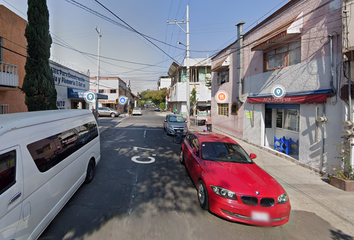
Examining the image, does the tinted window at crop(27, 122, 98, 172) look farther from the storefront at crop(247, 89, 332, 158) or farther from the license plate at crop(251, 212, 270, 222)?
the storefront at crop(247, 89, 332, 158)

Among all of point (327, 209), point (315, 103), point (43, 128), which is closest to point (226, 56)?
point (315, 103)

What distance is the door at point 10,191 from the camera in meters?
1.95

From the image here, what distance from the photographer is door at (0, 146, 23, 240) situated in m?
1.95

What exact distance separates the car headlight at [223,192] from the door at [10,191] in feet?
9.59

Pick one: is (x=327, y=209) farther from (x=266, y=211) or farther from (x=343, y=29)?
(x=343, y=29)

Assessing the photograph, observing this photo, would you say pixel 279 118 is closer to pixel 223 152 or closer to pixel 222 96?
pixel 222 96

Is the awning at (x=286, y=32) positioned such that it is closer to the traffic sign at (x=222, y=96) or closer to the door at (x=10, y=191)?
the traffic sign at (x=222, y=96)

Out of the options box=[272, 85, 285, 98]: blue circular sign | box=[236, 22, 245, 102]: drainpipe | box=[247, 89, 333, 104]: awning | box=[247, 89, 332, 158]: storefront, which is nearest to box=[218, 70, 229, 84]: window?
box=[236, 22, 245, 102]: drainpipe

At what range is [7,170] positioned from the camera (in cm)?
214

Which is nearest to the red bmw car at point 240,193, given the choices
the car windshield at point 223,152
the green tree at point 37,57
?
the car windshield at point 223,152

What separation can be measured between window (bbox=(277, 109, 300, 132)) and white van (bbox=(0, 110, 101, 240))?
806 cm

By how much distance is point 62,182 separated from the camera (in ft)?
10.7

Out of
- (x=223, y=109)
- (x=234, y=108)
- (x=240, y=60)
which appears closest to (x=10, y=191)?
(x=240, y=60)

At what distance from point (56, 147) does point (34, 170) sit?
0.71 metres
